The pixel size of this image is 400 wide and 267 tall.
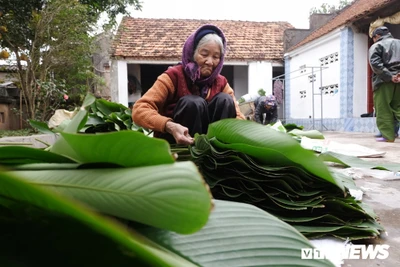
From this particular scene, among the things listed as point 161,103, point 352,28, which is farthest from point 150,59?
point 161,103

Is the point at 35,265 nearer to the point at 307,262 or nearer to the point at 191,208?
the point at 191,208

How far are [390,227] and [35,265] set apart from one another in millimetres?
1071

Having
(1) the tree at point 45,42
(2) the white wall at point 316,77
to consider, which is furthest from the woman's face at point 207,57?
(2) the white wall at point 316,77

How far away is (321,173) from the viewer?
0.62m

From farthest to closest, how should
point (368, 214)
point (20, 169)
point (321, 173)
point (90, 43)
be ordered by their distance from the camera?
point (90, 43)
point (368, 214)
point (321, 173)
point (20, 169)

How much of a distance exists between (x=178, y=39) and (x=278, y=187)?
32.9ft

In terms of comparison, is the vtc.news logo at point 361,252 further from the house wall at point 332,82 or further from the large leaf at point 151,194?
the house wall at point 332,82

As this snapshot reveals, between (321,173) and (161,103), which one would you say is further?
(161,103)

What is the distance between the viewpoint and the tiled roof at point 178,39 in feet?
31.4

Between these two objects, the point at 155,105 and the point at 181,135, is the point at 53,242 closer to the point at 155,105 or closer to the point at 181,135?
the point at 181,135

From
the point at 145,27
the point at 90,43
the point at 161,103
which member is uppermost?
the point at 145,27

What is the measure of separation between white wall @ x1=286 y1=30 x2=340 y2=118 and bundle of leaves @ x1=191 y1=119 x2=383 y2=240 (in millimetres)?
7445

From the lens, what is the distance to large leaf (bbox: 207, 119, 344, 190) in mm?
617

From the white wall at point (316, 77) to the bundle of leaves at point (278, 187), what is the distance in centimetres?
744
